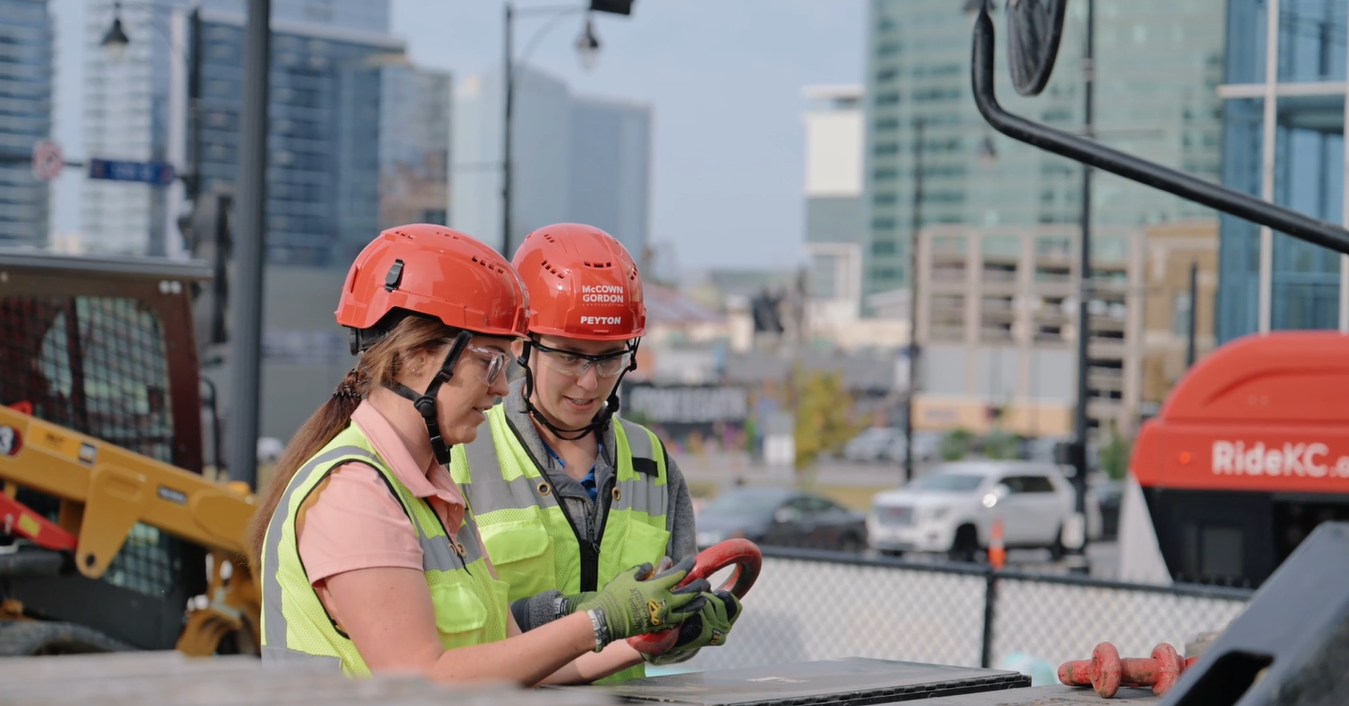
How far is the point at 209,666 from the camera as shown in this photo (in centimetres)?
155

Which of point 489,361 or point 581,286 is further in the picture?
point 581,286

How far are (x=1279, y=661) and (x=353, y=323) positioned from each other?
177cm

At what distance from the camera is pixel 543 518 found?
143 inches

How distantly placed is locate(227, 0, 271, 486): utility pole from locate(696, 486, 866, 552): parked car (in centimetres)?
1699

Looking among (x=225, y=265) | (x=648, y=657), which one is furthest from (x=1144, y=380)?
(x=648, y=657)

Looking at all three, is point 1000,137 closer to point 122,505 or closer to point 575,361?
point 122,505

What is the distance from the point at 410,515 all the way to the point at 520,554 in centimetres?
88

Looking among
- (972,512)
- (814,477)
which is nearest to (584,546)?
(972,512)

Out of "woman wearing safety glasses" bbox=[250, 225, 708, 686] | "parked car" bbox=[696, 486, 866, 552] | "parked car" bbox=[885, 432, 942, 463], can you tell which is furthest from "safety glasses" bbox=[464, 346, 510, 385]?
"parked car" bbox=[885, 432, 942, 463]

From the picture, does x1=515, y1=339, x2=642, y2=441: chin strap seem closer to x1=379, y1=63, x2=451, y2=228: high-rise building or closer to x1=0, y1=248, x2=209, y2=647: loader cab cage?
x1=0, y1=248, x2=209, y2=647: loader cab cage

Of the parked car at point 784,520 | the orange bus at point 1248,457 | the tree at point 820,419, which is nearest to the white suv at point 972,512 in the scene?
the parked car at point 784,520

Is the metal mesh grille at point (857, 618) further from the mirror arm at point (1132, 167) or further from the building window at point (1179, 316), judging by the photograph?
the building window at point (1179, 316)

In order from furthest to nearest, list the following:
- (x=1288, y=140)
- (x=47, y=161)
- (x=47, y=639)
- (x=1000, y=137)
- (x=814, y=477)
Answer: (x=1000, y=137) → (x=814, y=477) → (x=47, y=161) → (x=1288, y=140) → (x=47, y=639)

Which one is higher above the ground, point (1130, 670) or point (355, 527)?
point (355, 527)
